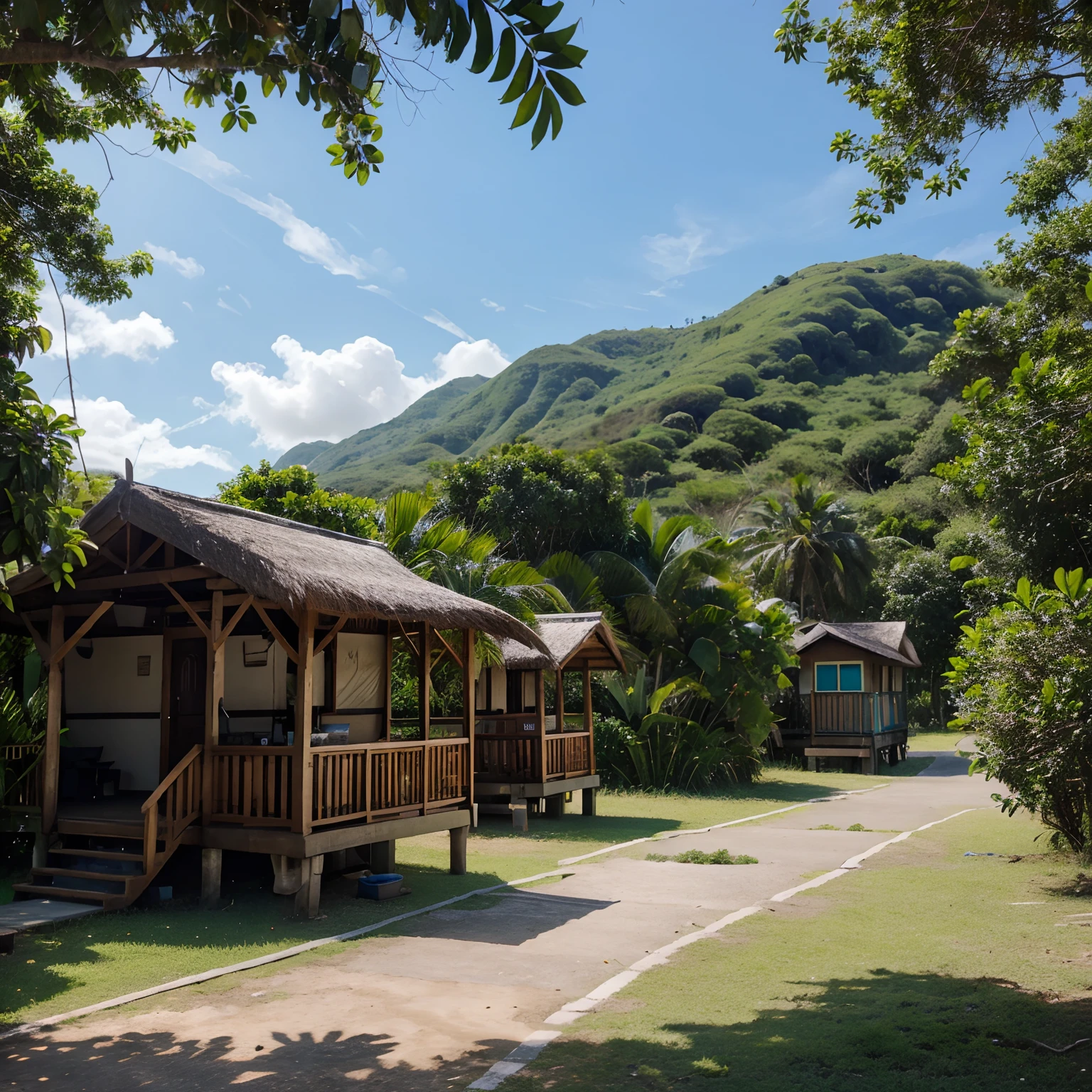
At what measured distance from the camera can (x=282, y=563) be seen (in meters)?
8.89

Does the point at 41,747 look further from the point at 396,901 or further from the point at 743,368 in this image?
the point at 743,368

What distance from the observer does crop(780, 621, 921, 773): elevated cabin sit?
90.2ft

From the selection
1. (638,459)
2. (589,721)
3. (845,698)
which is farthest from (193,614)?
(638,459)

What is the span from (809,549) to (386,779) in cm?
3150

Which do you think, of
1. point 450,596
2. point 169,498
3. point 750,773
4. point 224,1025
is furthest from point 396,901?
point 750,773

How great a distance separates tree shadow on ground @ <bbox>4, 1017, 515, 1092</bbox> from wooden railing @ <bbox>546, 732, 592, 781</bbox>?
1059cm

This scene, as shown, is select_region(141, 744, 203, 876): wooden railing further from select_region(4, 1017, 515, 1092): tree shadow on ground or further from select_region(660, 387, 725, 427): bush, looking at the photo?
select_region(660, 387, 725, 427): bush

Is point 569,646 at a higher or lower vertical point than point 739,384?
lower

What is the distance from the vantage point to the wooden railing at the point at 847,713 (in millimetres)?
27438

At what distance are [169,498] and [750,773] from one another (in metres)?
16.7

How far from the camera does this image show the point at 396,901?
9.76 metres

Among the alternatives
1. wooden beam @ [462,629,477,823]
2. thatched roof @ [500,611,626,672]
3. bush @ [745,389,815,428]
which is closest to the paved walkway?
wooden beam @ [462,629,477,823]

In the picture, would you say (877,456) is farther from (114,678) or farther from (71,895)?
(71,895)

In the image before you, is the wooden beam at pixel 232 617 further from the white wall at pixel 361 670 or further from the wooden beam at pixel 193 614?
the white wall at pixel 361 670
